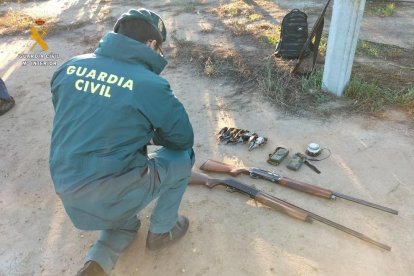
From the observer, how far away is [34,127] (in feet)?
17.3

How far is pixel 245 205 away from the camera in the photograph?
3.69m

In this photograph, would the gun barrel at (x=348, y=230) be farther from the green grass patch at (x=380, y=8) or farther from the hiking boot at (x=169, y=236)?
the green grass patch at (x=380, y=8)

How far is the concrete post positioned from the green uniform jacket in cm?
314

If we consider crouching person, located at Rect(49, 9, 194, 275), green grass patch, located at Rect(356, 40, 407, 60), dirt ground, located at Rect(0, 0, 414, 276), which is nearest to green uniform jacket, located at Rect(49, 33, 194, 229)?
crouching person, located at Rect(49, 9, 194, 275)

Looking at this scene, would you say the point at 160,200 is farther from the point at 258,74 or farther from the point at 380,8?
the point at 380,8

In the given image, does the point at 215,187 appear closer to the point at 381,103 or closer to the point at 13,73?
the point at 381,103

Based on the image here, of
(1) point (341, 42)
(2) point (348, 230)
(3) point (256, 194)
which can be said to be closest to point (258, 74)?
(1) point (341, 42)

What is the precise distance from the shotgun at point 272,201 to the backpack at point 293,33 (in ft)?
11.6

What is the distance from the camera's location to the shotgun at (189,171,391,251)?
125 inches

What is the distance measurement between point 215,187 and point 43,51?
19.7 ft

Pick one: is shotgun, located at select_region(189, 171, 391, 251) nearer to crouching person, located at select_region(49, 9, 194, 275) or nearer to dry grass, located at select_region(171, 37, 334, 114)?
crouching person, located at select_region(49, 9, 194, 275)

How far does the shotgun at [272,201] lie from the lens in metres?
3.17

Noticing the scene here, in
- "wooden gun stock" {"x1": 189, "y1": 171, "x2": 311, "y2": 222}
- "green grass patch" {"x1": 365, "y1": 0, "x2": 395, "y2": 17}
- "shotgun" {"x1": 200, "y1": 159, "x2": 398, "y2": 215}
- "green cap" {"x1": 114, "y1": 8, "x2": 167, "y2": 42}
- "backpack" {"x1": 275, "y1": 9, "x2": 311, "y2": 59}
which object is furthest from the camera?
"green grass patch" {"x1": 365, "y1": 0, "x2": 395, "y2": 17}

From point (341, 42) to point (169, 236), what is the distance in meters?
3.52
